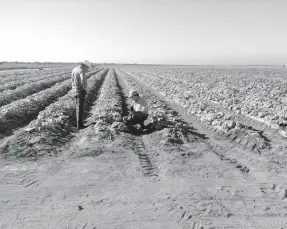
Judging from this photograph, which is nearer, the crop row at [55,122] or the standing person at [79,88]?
the crop row at [55,122]

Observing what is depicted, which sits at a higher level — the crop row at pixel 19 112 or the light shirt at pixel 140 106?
the light shirt at pixel 140 106

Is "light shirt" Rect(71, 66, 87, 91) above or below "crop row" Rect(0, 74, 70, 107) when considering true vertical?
above

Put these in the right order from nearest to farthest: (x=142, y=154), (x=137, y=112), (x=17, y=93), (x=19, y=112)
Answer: (x=142, y=154)
(x=137, y=112)
(x=19, y=112)
(x=17, y=93)

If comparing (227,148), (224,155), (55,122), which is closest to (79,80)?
(55,122)

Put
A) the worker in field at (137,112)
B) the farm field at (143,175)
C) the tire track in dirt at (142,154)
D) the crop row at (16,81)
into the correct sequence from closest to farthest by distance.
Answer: the farm field at (143,175)
the tire track in dirt at (142,154)
the worker in field at (137,112)
the crop row at (16,81)

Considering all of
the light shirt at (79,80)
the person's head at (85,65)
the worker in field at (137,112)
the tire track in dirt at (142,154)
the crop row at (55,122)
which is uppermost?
the person's head at (85,65)

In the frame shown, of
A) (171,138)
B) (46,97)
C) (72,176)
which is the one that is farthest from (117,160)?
(46,97)

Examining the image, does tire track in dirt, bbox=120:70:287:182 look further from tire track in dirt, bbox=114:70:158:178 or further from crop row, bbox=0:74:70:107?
crop row, bbox=0:74:70:107

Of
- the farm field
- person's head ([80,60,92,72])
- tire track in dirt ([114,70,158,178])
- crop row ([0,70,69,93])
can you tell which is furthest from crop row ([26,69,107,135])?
crop row ([0,70,69,93])

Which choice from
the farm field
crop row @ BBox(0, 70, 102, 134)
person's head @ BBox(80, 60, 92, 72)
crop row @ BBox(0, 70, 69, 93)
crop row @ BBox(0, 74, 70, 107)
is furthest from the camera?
crop row @ BBox(0, 70, 69, 93)

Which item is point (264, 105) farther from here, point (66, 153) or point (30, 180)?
point (30, 180)

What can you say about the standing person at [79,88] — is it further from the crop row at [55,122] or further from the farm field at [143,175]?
the farm field at [143,175]

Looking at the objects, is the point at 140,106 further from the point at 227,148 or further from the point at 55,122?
the point at 227,148

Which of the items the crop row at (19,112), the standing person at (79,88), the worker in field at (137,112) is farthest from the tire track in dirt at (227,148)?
the crop row at (19,112)
